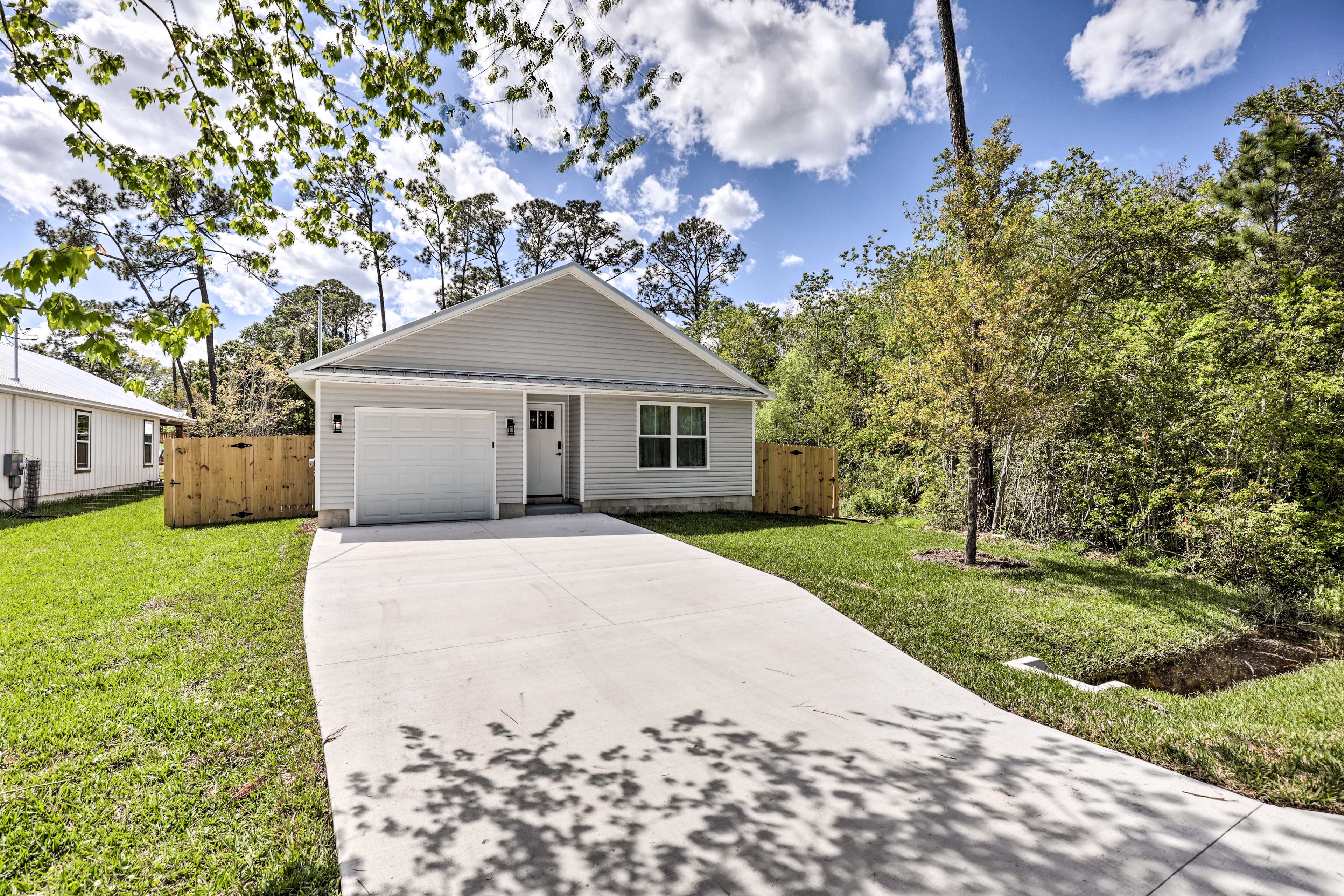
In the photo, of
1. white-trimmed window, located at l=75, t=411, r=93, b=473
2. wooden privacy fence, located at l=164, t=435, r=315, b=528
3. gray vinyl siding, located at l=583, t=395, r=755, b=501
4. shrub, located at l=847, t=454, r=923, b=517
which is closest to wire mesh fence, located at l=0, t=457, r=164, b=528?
white-trimmed window, located at l=75, t=411, r=93, b=473

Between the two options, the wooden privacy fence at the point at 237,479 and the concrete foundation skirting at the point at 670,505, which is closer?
the wooden privacy fence at the point at 237,479

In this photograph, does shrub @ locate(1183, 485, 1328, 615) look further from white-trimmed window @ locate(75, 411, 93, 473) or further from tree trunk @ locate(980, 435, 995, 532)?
white-trimmed window @ locate(75, 411, 93, 473)

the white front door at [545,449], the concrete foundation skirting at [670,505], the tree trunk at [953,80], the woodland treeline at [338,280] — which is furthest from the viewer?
the woodland treeline at [338,280]

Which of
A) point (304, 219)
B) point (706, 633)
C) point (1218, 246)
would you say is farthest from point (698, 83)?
point (1218, 246)

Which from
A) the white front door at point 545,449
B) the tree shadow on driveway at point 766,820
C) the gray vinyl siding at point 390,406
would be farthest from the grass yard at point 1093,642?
the white front door at point 545,449

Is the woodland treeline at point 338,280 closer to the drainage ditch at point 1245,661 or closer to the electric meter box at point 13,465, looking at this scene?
the electric meter box at point 13,465

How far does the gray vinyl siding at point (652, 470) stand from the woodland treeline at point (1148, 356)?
3663 millimetres

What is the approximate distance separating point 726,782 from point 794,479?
36.8 feet

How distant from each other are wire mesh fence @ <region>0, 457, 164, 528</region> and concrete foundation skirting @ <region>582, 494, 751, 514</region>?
1069cm

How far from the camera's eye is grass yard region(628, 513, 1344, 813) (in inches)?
118

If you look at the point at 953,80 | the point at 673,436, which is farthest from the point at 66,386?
the point at 953,80

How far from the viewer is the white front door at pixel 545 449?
1228 cm

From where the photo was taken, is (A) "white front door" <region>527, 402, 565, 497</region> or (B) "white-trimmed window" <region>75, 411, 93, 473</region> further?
(B) "white-trimmed window" <region>75, 411, 93, 473</region>

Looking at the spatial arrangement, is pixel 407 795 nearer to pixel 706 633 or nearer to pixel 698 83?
pixel 706 633
